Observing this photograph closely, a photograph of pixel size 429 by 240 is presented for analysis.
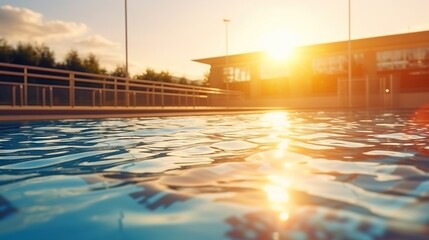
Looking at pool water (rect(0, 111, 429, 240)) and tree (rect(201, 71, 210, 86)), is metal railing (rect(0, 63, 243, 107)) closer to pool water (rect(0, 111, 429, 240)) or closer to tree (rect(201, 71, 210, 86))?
pool water (rect(0, 111, 429, 240))

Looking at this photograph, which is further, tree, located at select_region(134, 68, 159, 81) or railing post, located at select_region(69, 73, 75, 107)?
tree, located at select_region(134, 68, 159, 81)

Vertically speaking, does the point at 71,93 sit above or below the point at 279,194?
above

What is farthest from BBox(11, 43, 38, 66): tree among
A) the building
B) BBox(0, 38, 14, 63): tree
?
the building

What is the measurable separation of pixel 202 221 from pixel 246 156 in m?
1.80

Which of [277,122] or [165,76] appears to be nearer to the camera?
[277,122]

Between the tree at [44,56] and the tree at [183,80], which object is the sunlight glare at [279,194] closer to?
the tree at [44,56]

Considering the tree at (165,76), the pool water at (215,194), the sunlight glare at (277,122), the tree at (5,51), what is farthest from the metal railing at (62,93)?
the tree at (165,76)

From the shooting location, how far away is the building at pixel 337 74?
23.6m

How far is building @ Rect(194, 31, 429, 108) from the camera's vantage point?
23562mm

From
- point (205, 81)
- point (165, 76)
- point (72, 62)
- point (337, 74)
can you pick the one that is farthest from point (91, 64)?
point (337, 74)

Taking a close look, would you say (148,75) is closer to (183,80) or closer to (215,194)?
(183,80)

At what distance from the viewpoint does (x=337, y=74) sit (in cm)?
2834

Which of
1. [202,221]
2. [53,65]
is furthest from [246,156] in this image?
[53,65]

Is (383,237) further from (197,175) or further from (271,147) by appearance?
(271,147)
